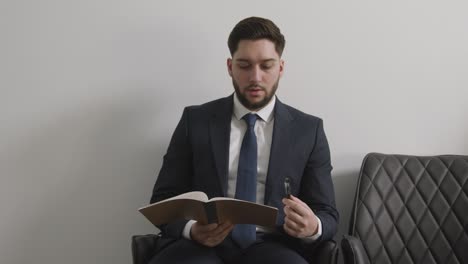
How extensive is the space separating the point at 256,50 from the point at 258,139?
0.35 meters

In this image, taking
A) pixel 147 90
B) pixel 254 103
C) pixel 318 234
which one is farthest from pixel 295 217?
pixel 147 90

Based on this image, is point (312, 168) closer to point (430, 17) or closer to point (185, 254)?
point (185, 254)

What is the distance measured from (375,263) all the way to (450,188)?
45 cm

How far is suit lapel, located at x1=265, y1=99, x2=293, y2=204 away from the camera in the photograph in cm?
157

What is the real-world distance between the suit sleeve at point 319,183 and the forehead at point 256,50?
1.19 ft

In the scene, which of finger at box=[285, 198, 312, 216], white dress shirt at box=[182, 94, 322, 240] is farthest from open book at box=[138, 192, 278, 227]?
white dress shirt at box=[182, 94, 322, 240]

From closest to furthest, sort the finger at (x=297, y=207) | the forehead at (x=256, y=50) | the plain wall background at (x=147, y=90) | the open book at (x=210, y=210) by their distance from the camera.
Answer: the open book at (x=210, y=210) < the finger at (x=297, y=207) < the forehead at (x=256, y=50) < the plain wall background at (x=147, y=90)

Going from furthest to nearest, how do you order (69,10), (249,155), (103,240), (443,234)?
(103,240) → (69,10) → (443,234) → (249,155)

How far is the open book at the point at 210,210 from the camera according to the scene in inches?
46.3

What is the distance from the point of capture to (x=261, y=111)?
5.37 feet

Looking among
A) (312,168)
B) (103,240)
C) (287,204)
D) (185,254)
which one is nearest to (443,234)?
(312,168)

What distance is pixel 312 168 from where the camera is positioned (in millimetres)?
1620

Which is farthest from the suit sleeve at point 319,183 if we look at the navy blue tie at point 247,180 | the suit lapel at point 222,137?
the suit lapel at point 222,137

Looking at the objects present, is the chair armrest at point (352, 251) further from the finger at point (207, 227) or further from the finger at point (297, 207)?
the finger at point (207, 227)
